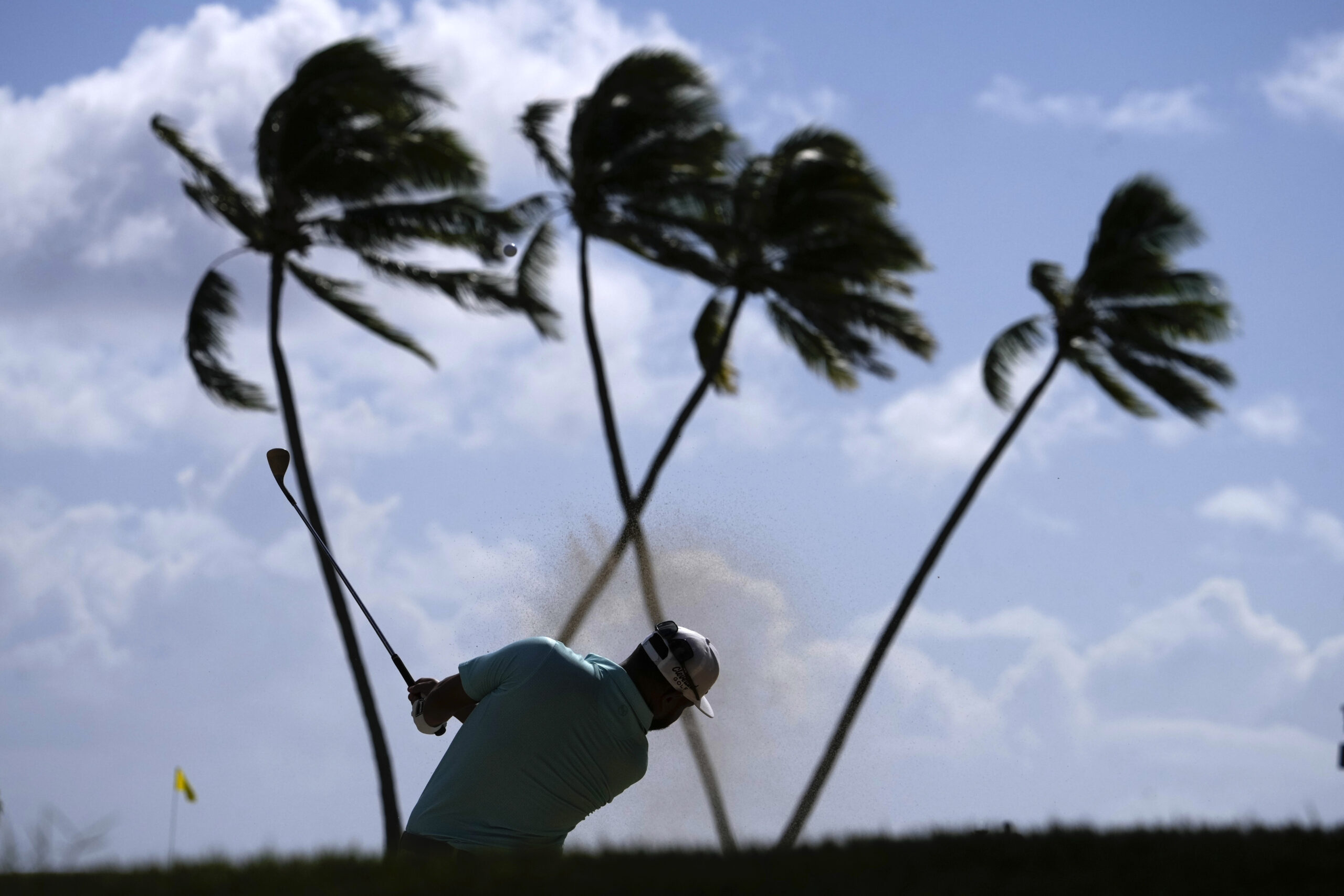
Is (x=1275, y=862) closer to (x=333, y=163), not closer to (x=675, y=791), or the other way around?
(x=675, y=791)

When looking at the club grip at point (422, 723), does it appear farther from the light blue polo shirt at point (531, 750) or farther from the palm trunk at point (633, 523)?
the palm trunk at point (633, 523)

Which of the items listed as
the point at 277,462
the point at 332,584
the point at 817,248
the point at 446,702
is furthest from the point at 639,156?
the point at 446,702

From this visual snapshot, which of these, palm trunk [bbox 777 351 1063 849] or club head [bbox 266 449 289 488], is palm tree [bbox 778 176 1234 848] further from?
club head [bbox 266 449 289 488]

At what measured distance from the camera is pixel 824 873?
2475mm

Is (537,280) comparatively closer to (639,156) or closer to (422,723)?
(639,156)

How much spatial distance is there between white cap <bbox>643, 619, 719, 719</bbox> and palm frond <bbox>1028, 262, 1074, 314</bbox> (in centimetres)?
1973

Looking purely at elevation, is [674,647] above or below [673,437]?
below

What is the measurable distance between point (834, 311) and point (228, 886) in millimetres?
20879

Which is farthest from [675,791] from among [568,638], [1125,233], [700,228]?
[1125,233]

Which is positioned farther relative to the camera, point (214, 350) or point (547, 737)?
point (214, 350)

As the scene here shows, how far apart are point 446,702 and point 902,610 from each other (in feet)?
58.7

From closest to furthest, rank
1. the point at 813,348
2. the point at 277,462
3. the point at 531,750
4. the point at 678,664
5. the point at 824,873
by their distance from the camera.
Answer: the point at 824,873 < the point at 531,750 < the point at 678,664 < the point at 277,462 < the point at 813,348

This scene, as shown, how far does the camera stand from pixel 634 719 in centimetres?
474

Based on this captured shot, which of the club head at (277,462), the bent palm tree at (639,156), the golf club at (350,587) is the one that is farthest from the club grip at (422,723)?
the bent palm tree at (639,156)
